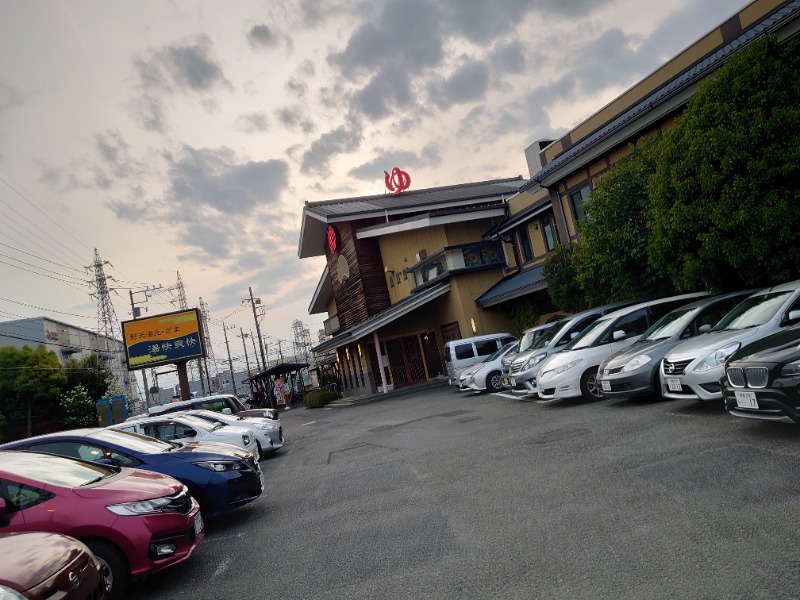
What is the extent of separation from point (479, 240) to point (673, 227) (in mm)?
18575

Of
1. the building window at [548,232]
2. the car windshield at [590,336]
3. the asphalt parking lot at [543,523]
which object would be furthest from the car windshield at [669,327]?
the building window at [548,232]

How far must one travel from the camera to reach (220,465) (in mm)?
7672

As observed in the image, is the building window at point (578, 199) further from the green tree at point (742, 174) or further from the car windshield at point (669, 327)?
the car windshield at point (669, 327)

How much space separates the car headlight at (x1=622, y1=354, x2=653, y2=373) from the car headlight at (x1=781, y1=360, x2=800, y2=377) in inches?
161

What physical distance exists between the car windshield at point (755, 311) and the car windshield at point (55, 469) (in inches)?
321

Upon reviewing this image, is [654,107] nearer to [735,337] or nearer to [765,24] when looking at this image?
[765,24]

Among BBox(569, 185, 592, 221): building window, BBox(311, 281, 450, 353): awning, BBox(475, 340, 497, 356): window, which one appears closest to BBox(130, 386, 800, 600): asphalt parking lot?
BBox(475, 340, 497, 356): window

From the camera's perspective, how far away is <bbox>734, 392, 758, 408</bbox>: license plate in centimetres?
675

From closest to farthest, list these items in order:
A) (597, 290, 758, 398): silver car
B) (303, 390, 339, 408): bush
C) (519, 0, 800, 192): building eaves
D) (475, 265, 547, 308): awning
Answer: (597, 290, 758, 398): silver car < (519, 0, 800, 192): building eaves < (475, 265, 547, 308): awning < (303, 390, 339, 408): bush

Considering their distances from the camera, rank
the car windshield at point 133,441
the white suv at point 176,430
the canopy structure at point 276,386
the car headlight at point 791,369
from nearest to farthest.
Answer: the car headlight at point 791,369 < the car windshield at point 133,441 < the white suv at point 176,430 < the canopy structure at point 276,386

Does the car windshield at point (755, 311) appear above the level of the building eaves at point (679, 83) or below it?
below

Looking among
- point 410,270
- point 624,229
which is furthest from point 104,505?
point 410,270

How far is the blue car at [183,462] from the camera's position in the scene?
7.50m

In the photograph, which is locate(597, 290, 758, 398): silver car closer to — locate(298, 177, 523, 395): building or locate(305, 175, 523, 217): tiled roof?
locate(298, 177, 523, 395): building
